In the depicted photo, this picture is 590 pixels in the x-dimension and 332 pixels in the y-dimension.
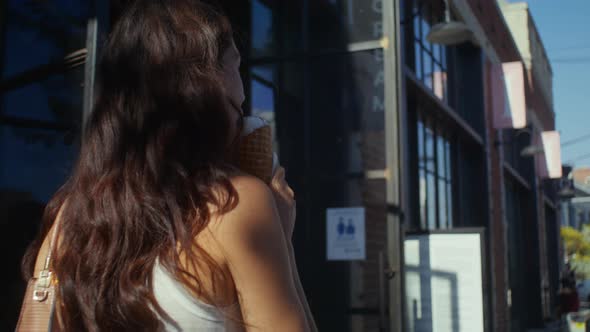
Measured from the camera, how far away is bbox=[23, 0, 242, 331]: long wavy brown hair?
1006 millimetres

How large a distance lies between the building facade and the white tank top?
1571mm

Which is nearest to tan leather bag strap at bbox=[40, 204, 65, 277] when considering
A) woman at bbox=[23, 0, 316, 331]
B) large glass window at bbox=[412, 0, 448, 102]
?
woman at bbox=[23, 0, 316, 331]

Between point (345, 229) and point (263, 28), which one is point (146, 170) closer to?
point (345, 229)

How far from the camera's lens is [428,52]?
10234 millimetres

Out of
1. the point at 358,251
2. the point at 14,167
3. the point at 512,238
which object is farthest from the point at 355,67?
the point at 512,238

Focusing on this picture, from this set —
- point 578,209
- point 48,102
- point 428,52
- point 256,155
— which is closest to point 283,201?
point 256,155

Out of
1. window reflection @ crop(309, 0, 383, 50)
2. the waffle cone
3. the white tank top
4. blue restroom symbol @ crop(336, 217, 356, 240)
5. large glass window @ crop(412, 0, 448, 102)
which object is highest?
large glass window @ crop(412, 0, 448, 102)

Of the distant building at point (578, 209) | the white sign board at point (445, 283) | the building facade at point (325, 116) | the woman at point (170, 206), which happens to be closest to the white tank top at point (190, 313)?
the woman at point (170, 206)

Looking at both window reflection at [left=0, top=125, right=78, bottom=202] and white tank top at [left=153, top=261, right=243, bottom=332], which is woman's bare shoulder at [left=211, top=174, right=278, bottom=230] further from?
window reflection at [left=0, top=125, right=78, bottom=202]

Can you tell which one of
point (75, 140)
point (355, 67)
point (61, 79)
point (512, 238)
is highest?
point (355, 67)

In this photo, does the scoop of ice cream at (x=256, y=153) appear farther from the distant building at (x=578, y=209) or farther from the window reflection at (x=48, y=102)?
the distant building at (x=578, y=209)

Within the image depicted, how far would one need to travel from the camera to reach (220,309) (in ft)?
3.21

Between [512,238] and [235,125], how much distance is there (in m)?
17.3

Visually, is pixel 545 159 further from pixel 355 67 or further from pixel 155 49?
pixel 155 49
